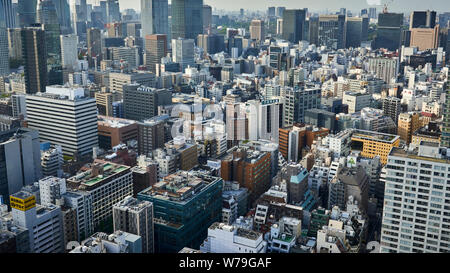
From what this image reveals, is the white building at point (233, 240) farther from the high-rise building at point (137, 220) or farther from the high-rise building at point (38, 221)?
the high-rise building at point (38, 221)

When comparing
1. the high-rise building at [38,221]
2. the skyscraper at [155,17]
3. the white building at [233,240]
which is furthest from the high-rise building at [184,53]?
the white building at [233,240]

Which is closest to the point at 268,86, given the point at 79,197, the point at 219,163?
the point at 219,163

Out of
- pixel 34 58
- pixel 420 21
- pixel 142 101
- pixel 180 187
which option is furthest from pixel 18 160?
pixel 420 21

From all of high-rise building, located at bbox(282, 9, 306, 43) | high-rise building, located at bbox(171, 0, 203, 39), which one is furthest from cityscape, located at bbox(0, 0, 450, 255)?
high-rise building, located at bbox(282, 9, 306, 43)

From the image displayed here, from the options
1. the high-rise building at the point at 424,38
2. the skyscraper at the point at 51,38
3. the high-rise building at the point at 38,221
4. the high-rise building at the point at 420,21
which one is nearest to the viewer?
the high-rise building at the point at 38,221

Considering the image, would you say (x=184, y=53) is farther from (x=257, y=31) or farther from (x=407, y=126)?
(x=407, y=126)

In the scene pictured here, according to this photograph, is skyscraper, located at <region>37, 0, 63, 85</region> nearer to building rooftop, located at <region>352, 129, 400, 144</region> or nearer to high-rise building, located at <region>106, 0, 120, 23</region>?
high-rise building, located at <region>106, 0, 120, 23</region>
